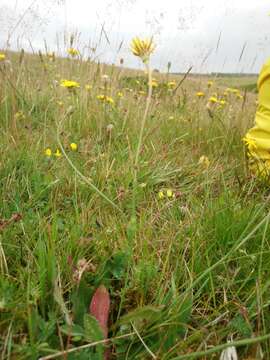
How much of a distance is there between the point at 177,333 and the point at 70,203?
69 cm

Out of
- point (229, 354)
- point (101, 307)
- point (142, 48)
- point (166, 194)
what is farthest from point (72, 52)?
point (229, 354)

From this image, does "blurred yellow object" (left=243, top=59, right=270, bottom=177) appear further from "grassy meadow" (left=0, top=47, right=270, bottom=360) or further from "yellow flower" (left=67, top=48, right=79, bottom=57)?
"yellow flower" (left=67, top=48, right=79, bottom=57)

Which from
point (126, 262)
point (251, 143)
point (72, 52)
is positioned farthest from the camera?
point (72, 52)

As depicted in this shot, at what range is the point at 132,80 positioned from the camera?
4230 mm

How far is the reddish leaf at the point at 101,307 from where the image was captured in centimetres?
82

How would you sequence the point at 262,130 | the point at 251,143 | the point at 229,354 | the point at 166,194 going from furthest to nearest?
the point at 262,130, the point at 251,143, the point at 166,194, the point at 229,354

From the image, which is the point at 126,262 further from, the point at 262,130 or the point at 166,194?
the point at 262,130

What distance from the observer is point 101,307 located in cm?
83

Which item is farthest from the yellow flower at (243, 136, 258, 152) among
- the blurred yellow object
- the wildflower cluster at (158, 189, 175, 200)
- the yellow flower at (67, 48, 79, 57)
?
the yellow flower at (67, 48, 79, 57)

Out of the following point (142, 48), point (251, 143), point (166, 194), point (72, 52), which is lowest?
point (166, 194)

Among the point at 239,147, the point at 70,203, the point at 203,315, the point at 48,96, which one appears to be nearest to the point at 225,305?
the point at 203,315

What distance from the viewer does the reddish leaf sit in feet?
2.69

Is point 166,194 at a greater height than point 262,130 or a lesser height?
lesser

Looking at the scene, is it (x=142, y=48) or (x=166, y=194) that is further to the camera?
(x=166, y=194)
